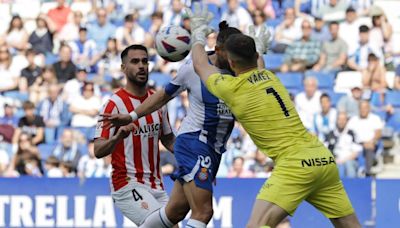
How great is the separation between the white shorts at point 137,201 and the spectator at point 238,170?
5919mm

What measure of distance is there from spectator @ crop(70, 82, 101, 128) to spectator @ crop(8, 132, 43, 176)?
2.83 feet

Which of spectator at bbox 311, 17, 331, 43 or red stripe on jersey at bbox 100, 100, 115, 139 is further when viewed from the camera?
spectator at bbox 311, 17, 331, 43

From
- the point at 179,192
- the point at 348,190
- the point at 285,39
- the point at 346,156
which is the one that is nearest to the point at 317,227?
the point at 348,190

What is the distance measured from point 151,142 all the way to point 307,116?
722cm

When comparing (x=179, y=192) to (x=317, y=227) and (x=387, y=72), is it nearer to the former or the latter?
(x=317, y=227)

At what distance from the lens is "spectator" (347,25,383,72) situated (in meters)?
17.7

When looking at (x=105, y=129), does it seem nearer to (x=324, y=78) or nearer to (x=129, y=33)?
(x=324, y=78)

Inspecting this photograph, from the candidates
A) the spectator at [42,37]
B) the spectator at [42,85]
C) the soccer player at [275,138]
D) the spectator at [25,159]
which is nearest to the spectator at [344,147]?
the spectator at [25,159]

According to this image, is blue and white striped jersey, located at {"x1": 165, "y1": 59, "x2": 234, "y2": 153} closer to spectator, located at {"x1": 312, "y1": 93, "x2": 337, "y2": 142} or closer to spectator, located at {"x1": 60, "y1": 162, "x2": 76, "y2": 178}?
spectator, located at {"x1": 60, "y1": 162, "x2": 76, "y2": 178}

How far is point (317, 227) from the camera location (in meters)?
13.2

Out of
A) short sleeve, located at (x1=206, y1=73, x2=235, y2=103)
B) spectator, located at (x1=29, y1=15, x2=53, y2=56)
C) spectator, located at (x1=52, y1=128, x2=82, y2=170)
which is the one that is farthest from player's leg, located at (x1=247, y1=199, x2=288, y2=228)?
spectator, located at (x1=29, y1=15, x2=53, y2=56)

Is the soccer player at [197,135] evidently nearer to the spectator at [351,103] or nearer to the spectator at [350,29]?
the spectator at [351,103]

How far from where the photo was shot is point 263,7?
61.9ft

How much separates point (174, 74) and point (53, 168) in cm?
255
